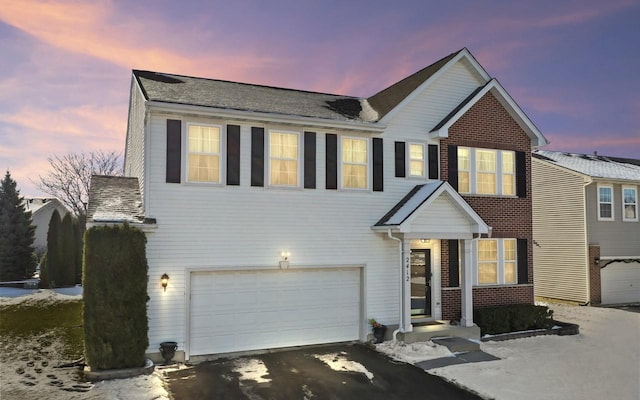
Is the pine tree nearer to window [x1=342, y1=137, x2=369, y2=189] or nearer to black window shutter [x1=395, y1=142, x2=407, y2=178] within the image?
window [x1=342, y1=137, x2=369, y2=189]

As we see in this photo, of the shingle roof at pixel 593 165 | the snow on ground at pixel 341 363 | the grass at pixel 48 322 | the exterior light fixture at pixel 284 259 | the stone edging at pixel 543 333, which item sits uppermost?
the shingle roof at pixel 593 165

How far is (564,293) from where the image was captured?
20.7 meters

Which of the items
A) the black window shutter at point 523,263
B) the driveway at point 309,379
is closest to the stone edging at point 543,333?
the black window shutter at point 523,263

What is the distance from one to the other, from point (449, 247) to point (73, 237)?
26.0 metres

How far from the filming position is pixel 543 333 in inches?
556

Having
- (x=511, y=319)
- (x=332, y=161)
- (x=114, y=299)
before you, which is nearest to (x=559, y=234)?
(x=511, y=319)

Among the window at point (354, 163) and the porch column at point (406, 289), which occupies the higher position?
the window at point (354, 163)

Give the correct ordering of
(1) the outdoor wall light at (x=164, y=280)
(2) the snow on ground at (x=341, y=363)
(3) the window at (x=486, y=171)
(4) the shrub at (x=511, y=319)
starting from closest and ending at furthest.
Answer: (2) the snow on ground at (x=341, y=363) < (1) the outdoor wall light at (x=164, y=280) < (4) the shrub at (x=511, y=319) < (3) the window at (x=486, y=171)

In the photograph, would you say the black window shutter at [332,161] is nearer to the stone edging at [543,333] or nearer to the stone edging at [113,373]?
the stone edging at [543,333]

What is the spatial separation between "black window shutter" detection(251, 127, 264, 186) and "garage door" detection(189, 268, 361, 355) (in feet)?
8.52

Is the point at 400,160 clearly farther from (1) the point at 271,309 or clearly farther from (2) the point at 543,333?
(2) the point at 543,333

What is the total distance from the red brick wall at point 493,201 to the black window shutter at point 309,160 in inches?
180

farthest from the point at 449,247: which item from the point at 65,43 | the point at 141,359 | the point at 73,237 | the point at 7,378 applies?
the point at 73,237

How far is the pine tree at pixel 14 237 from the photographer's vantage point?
1219 inches
